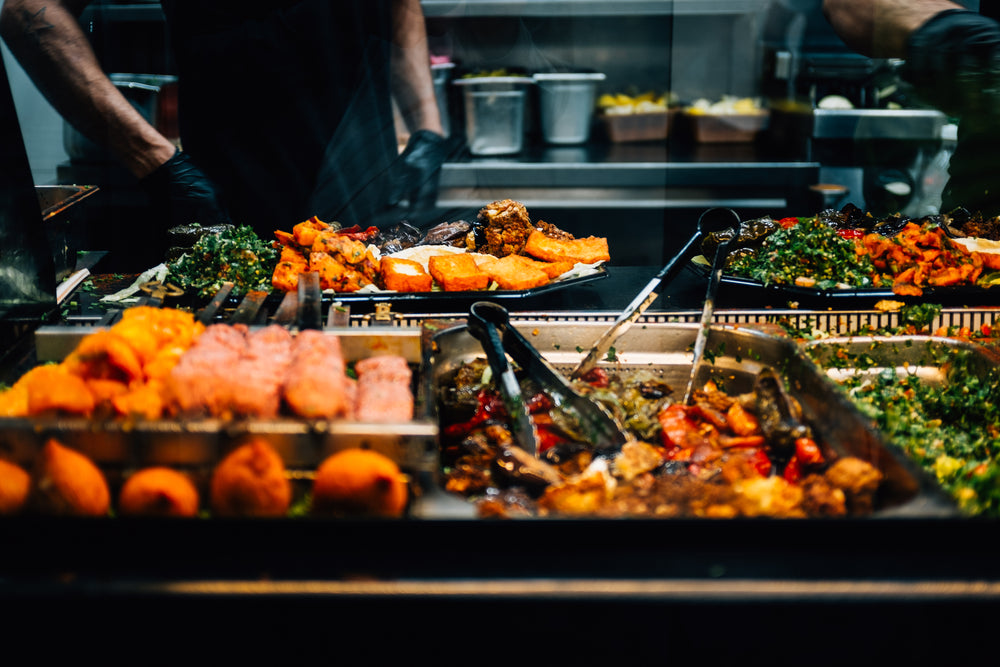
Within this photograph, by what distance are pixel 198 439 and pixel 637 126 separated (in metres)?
4.13

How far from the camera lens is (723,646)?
1078mm

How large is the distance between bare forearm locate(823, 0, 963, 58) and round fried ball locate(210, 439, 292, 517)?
2.76 metres

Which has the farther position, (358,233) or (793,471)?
(358,233)

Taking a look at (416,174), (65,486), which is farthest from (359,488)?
(416,174)

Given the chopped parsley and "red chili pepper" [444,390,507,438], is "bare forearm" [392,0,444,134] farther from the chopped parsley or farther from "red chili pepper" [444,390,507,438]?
"red chili pepper" [444,390,507,438]

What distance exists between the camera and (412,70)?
153 inches

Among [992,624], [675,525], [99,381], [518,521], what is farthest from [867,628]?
[99,381]

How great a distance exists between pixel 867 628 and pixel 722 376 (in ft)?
2.70

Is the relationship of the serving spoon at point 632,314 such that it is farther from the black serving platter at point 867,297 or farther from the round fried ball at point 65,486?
the round fried ball at point 65,486

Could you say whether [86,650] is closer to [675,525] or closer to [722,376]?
[675,525]

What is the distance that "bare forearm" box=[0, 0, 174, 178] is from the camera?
2.97 m

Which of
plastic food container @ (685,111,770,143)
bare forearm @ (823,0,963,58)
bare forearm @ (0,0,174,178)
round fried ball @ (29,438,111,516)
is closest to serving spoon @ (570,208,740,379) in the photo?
round fried ball @ (29,438,111,516)

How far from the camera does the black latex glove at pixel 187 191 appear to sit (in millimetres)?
3092

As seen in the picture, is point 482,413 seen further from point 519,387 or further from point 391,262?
point 391,262
